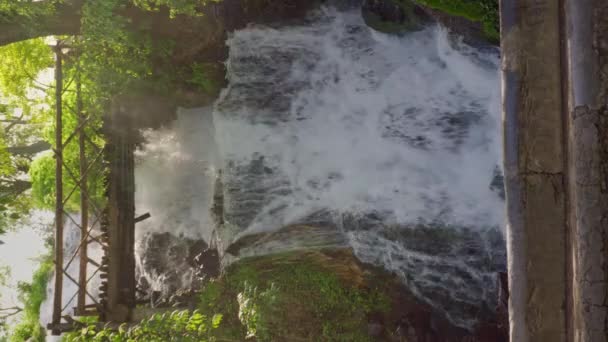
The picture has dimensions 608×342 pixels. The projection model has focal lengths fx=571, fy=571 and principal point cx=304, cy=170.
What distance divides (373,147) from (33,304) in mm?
11931

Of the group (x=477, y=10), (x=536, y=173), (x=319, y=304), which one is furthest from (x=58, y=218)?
(x=536, y=173)

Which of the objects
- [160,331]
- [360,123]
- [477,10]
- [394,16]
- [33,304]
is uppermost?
[394,16]

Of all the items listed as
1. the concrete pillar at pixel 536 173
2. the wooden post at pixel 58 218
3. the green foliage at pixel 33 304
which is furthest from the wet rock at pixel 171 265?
the concrete pillar at pixel 536 173

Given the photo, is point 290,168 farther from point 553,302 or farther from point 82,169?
point 553,302

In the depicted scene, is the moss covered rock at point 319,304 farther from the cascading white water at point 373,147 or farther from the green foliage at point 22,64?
the green foliage at point 22,64

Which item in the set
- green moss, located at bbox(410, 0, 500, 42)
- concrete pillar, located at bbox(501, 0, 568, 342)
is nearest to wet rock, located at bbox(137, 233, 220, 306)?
green moss, located at bbox(410, 0, 500, 42)

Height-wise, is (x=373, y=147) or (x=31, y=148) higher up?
(x=31, y=148)

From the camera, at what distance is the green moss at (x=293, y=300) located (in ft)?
27.0

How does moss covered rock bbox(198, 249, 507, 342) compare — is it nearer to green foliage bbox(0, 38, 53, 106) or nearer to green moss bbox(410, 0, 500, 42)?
green moss bbox(410, 0, 500, 42)

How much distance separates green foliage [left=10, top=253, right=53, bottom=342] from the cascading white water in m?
8.41

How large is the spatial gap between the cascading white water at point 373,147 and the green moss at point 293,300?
47 centimetres

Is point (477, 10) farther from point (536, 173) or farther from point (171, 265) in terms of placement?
point (171, 265)

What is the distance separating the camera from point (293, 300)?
848 cm

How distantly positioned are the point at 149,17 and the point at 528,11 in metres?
6.23
